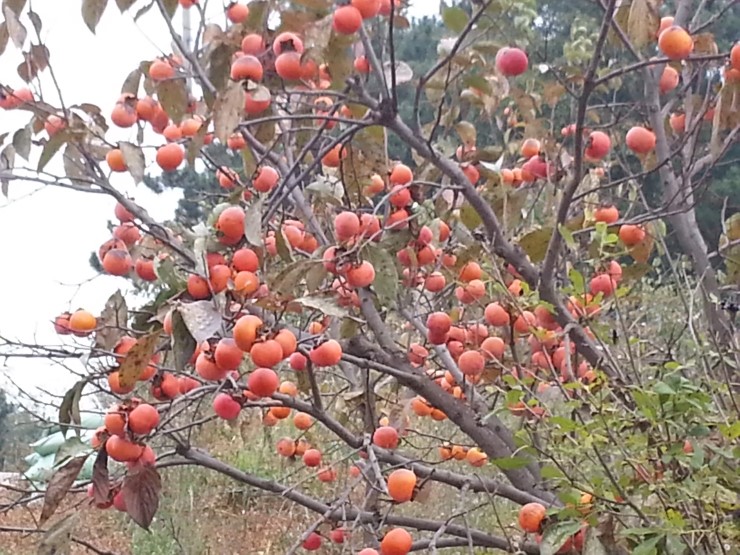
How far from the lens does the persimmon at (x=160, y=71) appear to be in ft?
4.62

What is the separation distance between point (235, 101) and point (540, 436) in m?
0.78

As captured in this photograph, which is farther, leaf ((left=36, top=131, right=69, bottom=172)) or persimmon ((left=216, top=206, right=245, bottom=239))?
leaf ((left=36, top=131, right=69, bottom=172))

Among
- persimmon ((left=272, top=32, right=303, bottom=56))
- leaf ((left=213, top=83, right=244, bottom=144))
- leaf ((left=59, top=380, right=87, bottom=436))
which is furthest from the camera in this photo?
leaf ((left=59, top=380, right=87, bottom=436))

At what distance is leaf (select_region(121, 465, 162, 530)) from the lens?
4.00 ft

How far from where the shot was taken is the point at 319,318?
1938 millimetres

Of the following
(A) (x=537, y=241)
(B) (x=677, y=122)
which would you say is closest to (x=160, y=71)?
(A) (x=537, y=241)

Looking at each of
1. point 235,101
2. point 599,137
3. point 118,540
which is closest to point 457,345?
point 599,137

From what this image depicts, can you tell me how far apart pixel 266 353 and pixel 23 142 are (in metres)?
0.71

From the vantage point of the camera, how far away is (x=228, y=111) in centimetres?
104

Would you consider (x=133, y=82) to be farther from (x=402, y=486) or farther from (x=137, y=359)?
(x=402, y=486)

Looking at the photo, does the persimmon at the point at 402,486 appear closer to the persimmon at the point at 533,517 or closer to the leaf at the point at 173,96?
the persimmon at the point at 533,517

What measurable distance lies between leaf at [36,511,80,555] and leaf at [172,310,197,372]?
45 centimetres

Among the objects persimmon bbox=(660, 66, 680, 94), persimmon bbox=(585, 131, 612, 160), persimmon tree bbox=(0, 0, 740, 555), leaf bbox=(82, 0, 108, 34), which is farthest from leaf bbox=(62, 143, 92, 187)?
persimmon bbox=(660, 66, 680, 94)

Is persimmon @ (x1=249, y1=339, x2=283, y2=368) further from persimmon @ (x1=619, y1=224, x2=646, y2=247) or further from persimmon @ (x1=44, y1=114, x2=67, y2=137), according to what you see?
persimmon @ (x1=619, y1=224, x2=646, y2=247)
